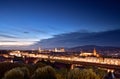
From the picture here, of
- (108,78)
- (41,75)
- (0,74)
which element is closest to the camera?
(41,75)

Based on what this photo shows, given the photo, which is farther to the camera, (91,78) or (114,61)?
(114,61)

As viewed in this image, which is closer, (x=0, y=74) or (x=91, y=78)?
(x=91, y=78)

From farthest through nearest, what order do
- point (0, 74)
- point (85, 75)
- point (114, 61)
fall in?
point (114, 61), point (0, 74), point (85, 75)

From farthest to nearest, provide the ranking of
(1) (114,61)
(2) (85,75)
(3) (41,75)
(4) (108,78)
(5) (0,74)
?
(1) (114,61), (5) (0,74), (4) (108,78), (3) (41,75), (2) (85,75)

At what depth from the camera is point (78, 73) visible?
2525cm

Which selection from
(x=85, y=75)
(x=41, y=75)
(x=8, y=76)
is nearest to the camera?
(x=85, y=75)

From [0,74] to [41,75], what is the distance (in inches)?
593

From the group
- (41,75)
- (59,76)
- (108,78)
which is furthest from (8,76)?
(108,78)

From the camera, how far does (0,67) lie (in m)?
47.2

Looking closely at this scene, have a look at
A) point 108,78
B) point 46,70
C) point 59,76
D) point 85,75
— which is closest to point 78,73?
point 85,75

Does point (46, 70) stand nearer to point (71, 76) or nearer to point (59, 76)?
point (59, 76)

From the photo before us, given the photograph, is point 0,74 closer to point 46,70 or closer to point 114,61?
Answer: point 46,70

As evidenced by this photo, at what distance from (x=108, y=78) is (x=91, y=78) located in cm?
1164

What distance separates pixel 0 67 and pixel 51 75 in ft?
63.5
